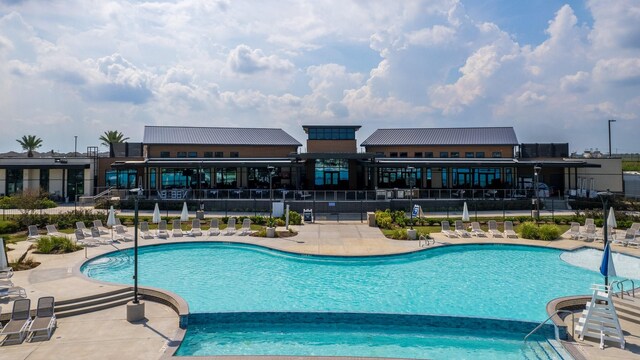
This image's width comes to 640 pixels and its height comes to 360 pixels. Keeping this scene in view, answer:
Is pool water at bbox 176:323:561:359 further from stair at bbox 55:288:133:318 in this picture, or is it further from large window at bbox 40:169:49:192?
large window at bbox 40:169:49:192

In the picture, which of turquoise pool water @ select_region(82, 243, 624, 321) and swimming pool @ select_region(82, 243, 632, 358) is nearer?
swimming pool @ select_region(82, 243, 632, 358)

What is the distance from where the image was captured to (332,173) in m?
46.1

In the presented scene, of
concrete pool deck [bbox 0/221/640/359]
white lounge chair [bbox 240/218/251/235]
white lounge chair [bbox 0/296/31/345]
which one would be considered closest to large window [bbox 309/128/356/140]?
white lounge chair [bbox 240/218/251/235]

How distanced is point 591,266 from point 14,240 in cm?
3122

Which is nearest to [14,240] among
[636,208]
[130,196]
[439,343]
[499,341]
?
[130,196]

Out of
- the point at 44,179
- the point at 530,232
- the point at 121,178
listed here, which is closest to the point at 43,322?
the point at 530,232

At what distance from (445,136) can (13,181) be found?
50.0 meters

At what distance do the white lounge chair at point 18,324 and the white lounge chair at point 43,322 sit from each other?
0.17 m

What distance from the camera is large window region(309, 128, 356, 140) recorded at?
157 ft

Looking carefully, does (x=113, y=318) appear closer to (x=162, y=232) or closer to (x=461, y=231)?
(x=162, y=232)

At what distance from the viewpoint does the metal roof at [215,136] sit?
4991 cm

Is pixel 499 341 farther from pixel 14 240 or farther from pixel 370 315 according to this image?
pixel 14 240

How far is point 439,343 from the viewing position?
11.9m

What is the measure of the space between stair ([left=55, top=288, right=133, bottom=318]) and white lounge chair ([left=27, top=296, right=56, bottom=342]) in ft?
2.77
